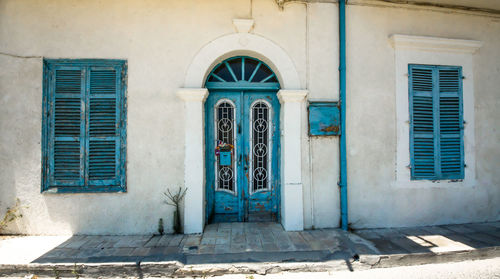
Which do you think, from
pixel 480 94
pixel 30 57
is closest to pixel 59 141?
pixel 30 57

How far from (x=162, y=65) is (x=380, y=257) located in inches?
170

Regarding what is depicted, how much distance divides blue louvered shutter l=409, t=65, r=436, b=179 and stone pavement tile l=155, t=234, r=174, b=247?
4307mm

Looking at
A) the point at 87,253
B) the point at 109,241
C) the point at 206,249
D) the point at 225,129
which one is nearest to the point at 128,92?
the point at 225,129

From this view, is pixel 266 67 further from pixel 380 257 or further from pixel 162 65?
pixel 380 257

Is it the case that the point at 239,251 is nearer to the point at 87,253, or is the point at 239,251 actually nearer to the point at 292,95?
the point at 87,253

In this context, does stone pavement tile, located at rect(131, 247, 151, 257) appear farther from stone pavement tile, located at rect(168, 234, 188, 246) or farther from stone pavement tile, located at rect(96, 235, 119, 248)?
stone pavement tile, located at rect(96, 235, 119, 248)

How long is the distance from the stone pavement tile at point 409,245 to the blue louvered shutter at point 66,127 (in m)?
5.03

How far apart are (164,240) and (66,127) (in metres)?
2.44

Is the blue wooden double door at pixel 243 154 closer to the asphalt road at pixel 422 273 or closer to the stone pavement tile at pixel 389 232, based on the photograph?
the asphalt road at pixel 422 273

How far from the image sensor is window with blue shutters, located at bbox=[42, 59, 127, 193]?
14.0 ft

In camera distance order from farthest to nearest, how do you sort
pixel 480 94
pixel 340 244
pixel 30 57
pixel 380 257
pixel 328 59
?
pixel 480 94 → pixel 328 59 → pixel 30 57 → pixel 340 244 → pixel 380 257

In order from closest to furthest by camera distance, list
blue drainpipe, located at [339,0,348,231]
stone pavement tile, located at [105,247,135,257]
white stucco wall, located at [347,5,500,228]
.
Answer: stone pavement tile, located at [105,247,135,257] → blue drainpipe, located at [339,0,348,231] → white stucco wall, located at [347,5,500,228]

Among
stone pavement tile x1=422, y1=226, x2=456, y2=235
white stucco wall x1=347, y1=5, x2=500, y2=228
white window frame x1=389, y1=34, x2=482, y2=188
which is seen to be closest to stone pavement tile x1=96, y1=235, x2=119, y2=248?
white stucco wall x1=347, y1=5, x2=500, y2=228

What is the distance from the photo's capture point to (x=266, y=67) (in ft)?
15.8
